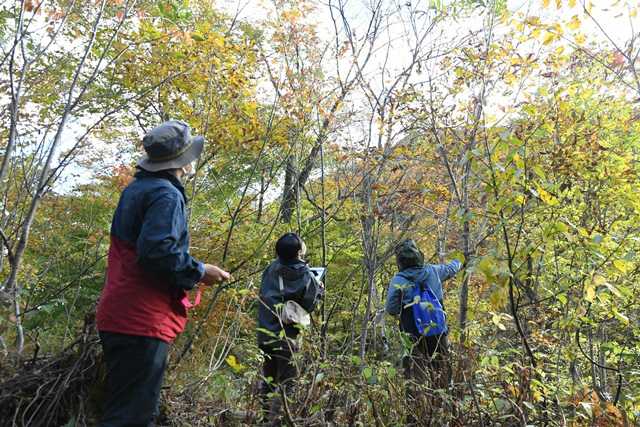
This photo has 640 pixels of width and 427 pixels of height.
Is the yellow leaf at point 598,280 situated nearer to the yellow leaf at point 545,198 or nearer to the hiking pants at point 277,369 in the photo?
the yellow leaf at point 545,198

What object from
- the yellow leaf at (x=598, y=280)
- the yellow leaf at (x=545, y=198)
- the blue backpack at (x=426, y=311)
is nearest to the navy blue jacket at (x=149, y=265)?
the yellow leaf at (x=545, y=198)

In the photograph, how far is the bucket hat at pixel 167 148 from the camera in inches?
81.0

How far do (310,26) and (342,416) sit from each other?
6003 millimetres

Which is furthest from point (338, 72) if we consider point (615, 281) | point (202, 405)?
point (202, 405)

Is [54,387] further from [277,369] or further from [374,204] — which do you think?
[374,204]

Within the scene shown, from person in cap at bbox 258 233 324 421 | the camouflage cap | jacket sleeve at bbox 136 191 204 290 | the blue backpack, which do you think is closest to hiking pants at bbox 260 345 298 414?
person in cap at bbox 258 233 324 421

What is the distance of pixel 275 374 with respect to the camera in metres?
3.60

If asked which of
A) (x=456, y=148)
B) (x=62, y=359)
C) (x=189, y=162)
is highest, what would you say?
(x=456, y=148)

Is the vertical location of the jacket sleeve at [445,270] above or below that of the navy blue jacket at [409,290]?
above

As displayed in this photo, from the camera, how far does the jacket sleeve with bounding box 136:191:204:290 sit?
177 centimetres

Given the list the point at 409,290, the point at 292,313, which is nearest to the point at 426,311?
the point at 409,290

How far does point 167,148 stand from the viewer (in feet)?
6.77

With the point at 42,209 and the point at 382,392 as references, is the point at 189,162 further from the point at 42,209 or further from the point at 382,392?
the point at 42,209

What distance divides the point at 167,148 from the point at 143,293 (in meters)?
0.72
